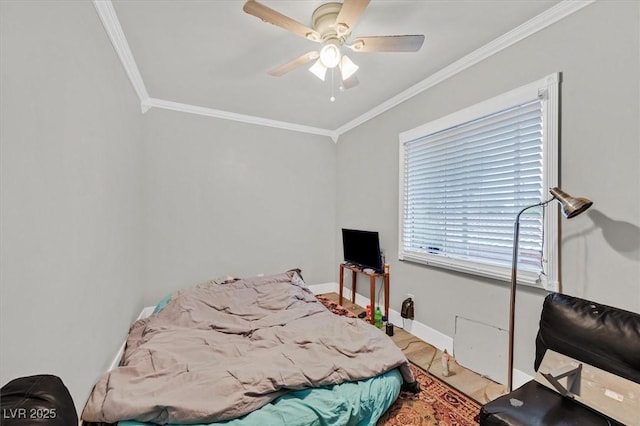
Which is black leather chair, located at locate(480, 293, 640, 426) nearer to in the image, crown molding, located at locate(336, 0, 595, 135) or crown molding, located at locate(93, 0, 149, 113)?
crown molding, located at locate(336, 0, 595, 135)

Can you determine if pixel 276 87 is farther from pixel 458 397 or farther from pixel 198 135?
pixel 458 397

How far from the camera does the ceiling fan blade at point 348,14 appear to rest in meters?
1.47

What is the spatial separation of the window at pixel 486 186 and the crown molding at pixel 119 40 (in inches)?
108

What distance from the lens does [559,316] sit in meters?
1.54

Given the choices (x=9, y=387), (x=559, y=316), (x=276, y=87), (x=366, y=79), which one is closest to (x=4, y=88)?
(x=9, y=387)

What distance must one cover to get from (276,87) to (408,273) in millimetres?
2539

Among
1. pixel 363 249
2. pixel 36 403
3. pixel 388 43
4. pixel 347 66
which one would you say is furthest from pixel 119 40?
pixel 363 249

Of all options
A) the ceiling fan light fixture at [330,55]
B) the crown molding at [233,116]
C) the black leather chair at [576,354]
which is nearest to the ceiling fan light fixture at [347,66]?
the ceiling fan light fixture at [330,55]

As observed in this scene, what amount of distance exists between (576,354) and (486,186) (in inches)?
51.6

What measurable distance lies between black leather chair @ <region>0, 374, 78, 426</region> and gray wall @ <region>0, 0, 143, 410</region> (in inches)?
15.4

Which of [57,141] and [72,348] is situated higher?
[57,141]

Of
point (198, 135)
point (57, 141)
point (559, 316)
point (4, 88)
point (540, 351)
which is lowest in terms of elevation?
point (540, 351)

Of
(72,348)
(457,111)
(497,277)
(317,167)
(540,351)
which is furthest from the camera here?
(317,167)

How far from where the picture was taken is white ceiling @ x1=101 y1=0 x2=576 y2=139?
5.96ft
